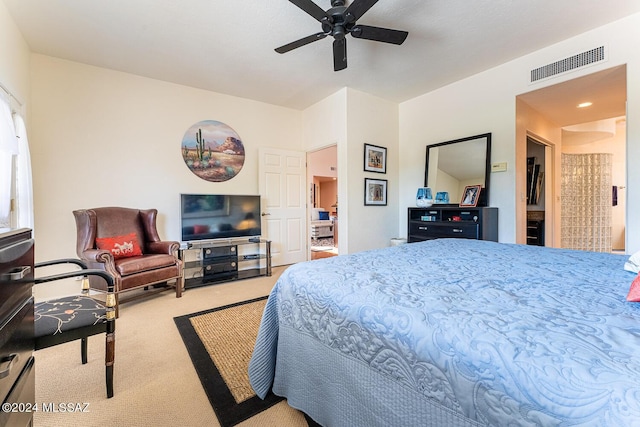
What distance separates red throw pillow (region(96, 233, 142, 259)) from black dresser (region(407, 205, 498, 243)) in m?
3.62

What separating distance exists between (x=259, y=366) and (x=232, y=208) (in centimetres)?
294

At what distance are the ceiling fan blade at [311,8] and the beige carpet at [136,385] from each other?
2.60m

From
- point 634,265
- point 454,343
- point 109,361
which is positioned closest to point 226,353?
point 109,361

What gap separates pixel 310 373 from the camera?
115cm

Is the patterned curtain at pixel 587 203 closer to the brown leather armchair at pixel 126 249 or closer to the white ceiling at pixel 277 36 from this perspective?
the white ceiling at pixel 277 36

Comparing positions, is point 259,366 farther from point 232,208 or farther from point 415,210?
point 415,210

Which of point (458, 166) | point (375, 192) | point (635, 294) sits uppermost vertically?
point (458, 166)

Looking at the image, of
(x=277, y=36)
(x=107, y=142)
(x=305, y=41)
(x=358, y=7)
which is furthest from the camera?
(x=107, y=142)

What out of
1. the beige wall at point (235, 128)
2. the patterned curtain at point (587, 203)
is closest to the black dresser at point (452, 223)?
the beige wall at point (235, 128)

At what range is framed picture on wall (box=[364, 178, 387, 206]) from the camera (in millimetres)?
4293

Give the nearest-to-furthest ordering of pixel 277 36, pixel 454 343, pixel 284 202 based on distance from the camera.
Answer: pixel 454 343 → pixel 277 36 → pixel 284 202

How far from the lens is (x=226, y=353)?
1.88m

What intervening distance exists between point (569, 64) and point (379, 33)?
2258 mm

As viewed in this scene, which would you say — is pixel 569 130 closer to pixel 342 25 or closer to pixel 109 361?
pixel 342 25
